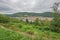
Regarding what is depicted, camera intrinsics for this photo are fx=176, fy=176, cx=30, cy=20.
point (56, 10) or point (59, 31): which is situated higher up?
point (56, 10)

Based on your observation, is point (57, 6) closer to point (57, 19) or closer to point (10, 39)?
point (57, 19)

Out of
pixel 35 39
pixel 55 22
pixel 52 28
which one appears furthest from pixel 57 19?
pixel 35 39

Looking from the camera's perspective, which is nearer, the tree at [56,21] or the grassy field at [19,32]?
the grassy field at [19,32]

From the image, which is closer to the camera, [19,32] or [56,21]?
[19,32]

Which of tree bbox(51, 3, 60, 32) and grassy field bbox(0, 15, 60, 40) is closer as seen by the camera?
grassy field bbox(0, 15, 60, 40)

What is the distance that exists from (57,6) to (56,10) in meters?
1.16

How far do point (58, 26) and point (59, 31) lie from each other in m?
2.49

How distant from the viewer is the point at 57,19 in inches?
1478

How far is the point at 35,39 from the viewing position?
42.1ft

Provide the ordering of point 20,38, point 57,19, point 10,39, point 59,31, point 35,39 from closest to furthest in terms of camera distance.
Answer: point 10,39
point 20,38
point 35,39
point 59,31
point 57,19

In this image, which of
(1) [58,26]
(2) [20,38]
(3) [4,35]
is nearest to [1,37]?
(3) [4,35]

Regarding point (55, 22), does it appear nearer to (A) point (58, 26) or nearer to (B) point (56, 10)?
(A) point (58, 26)

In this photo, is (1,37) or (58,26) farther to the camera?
(58,26)

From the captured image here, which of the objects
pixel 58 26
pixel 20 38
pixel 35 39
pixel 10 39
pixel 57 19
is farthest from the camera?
pixel 57 19
